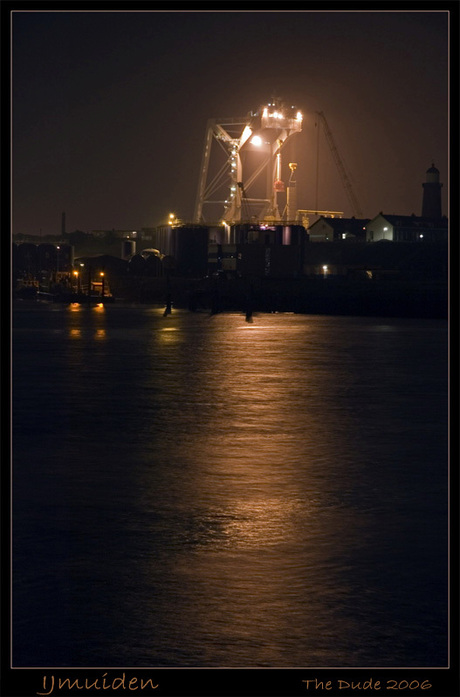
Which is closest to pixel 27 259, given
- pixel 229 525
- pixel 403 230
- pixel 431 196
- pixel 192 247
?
pixel 192 247

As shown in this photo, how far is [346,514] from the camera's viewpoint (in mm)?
9695

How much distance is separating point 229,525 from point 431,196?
103576 millimetres

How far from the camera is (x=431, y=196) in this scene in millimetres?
109375

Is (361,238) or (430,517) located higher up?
(361,238)

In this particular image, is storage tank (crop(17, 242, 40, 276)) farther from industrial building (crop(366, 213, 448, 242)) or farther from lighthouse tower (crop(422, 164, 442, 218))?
lighthouse tower (crop(422, 164, 442, 218))

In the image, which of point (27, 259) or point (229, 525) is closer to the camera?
point (229, 525)

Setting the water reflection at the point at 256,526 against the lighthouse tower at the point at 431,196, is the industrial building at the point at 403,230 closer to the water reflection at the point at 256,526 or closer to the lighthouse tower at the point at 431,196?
the lighthouse tower at the point at 431,196

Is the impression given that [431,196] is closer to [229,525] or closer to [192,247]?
[192,247]

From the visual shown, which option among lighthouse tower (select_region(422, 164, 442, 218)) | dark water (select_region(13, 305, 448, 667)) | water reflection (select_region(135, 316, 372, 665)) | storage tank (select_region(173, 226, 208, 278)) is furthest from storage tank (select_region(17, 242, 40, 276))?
water reflection (select_region(135, 316, 372, 665))

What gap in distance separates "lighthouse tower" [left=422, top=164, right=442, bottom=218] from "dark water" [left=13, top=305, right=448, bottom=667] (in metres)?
89.2

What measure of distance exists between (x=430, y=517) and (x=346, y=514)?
2.40 ft
